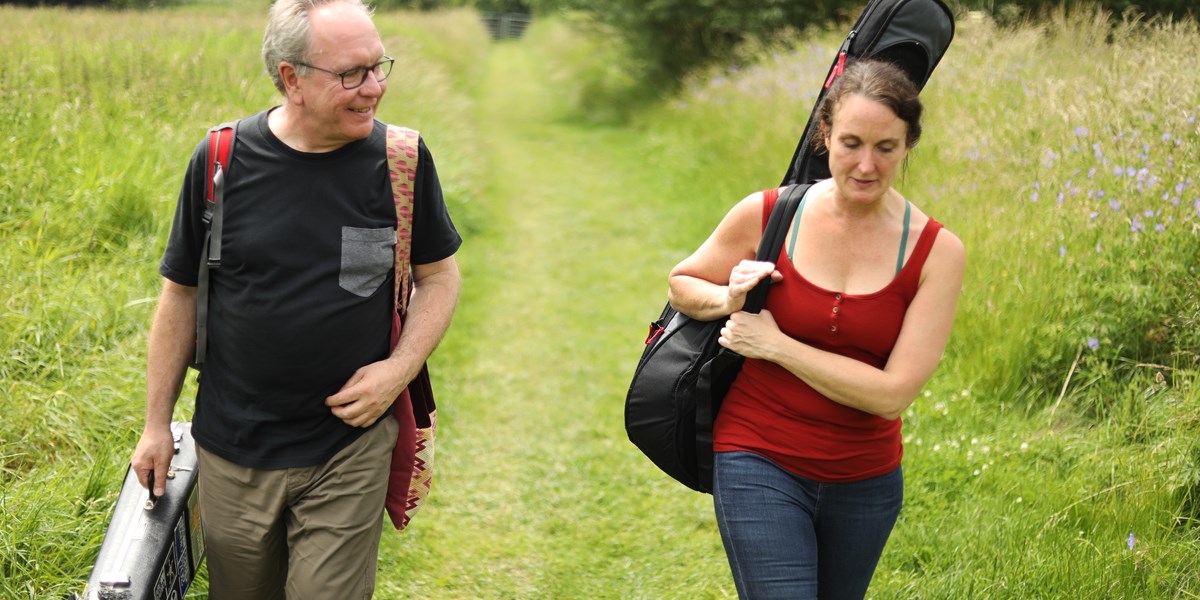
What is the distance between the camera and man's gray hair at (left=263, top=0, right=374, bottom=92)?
2.62 metres

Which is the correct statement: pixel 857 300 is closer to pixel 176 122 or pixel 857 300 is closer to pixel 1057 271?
pixel 1057 271

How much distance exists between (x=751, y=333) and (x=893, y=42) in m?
0.95

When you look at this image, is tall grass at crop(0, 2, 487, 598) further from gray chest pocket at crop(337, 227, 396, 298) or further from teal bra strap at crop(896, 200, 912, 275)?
teal bra strap at crop(896, 200, 912, 275)

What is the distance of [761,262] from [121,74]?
6276 millimetres

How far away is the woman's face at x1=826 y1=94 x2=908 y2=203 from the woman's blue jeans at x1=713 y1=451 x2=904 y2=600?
73 cm

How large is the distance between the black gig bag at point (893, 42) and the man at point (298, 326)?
1.09m

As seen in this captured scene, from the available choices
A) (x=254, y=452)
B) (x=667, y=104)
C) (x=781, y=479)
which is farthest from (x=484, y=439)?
(x=667, y=104)

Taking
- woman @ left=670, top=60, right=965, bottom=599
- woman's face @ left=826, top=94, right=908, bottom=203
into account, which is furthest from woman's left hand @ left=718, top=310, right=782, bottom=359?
woman's face @ left=826, top=94, right=908, bottom=203

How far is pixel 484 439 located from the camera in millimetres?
5785

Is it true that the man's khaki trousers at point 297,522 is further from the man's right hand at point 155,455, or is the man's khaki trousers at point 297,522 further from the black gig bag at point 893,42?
the black gig bag at point 893,42

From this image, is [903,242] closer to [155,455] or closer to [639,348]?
[155,455]

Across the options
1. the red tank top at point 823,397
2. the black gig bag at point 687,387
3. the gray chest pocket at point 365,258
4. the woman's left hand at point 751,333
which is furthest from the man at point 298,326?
the red tank top at point 823,397

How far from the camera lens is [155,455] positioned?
9.14 feet

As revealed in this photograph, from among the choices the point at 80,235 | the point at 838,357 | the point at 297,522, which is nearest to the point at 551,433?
the point at 80,235
